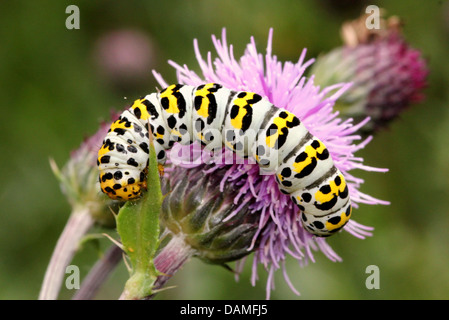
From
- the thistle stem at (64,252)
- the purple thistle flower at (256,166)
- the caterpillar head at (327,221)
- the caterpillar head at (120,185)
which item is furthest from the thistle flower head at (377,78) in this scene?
the caterpillar head at (120,185)

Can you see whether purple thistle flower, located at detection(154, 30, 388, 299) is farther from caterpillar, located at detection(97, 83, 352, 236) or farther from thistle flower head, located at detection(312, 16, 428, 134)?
thistle flower head, located at detection(312, 16, 428, 134)

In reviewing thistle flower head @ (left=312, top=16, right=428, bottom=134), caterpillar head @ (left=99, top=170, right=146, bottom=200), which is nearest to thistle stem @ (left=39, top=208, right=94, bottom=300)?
caterpillar head @ (left=99, top=170, right=146, bottom=200)

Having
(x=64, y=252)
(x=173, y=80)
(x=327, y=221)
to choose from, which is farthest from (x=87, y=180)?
(x=173, y=80)

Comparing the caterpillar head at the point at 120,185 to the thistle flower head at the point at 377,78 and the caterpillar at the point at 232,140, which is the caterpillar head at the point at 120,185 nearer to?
A: the caterpillar at the point at 232,140

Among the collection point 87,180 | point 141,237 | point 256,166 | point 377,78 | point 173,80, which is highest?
point 173,80

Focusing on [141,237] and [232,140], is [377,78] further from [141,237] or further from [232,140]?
[141,237]
